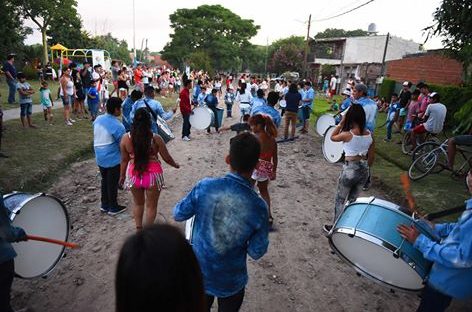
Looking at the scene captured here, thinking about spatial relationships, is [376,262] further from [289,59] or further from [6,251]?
[289,59]

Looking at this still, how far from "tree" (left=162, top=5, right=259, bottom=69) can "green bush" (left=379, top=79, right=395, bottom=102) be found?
117 feet

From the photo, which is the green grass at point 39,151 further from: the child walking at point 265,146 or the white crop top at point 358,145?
the white crop top at point 358,145

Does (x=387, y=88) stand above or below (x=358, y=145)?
above

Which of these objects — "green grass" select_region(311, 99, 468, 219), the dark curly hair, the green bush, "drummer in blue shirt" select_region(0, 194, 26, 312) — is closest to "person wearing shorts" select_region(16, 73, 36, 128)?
the dark curly hair

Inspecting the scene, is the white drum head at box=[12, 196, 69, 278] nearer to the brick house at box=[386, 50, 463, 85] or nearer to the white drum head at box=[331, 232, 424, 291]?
the white drum head at box=[331, 232, 424, 291]

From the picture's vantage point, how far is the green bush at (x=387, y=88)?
24.3 m

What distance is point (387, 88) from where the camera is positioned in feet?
80.9

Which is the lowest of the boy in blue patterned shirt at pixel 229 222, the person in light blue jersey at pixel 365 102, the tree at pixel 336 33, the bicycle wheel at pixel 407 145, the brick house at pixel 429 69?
the bicycle wheel at pixel 407 145

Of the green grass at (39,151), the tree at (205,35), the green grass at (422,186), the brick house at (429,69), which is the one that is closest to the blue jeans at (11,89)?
the green grass at (39,151)

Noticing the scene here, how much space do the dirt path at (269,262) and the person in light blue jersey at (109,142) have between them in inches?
26.9

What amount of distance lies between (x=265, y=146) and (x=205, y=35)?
56.0 m

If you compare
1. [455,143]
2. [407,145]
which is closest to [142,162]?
[455,143]

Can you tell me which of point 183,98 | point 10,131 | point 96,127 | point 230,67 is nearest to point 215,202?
point 96,127

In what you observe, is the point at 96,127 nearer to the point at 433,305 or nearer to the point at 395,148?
the point at 433,305
